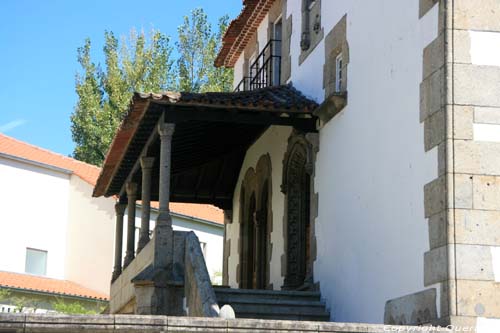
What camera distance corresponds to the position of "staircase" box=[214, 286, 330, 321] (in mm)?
14602

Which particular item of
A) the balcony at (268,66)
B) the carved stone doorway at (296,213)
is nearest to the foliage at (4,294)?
the balcony at (268,66)

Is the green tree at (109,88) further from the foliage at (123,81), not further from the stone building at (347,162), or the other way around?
the stone building at (347,162)

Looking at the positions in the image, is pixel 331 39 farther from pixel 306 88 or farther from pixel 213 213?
pixel 213 213

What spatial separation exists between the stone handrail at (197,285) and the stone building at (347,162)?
0.05 m

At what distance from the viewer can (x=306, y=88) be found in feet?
56.8

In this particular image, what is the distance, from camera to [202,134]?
60.6 feet

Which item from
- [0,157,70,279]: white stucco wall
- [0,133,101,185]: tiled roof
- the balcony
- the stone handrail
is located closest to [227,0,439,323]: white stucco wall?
the stone handrail

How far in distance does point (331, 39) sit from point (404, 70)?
341cm

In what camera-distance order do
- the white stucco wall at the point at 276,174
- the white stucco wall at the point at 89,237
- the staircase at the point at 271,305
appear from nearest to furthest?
the staircase at the point at 271,305 < the white stucco wall at the point at 276,174 < the white stucco wall at the point at 89,237

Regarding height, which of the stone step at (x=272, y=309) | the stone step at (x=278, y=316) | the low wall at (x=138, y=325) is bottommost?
A: the low wall at (x=138, y=325)

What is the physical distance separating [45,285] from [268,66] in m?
20.1

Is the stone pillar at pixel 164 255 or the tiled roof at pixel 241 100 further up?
the tiled roof at pixel 241 100

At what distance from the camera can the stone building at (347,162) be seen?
11.3 meters

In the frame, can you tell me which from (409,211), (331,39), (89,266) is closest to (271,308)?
(409,211)
